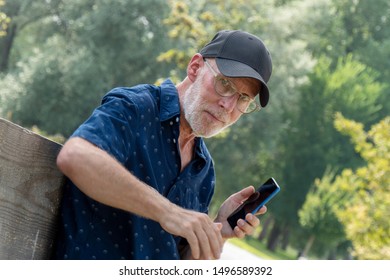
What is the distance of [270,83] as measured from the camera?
1215 inches

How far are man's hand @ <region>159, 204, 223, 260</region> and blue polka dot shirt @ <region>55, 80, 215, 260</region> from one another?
12.2 inches

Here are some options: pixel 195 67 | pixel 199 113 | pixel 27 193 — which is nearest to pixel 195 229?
pixel 27 193

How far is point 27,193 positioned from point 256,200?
3.29 feet

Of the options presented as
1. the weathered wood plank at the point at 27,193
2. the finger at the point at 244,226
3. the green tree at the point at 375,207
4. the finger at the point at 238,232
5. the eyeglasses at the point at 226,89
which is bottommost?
the green tree at the point at 375,207

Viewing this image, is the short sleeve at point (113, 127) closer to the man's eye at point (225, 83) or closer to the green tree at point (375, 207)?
the man's eye at point (225, 83)

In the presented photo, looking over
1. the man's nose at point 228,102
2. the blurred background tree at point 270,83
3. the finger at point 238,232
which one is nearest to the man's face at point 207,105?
the man's nose at point 228,102

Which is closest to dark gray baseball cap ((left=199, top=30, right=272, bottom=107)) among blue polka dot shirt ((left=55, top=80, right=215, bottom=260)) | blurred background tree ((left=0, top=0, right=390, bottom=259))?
blue polka dot shirt ((left=55, top=80, right=215, bottom=260))

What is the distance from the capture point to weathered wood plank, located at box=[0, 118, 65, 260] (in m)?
1.96

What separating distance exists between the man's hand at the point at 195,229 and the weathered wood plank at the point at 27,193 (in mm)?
458

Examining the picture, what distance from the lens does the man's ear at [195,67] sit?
8.58 ft

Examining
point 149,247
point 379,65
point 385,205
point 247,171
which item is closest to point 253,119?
point 247,171

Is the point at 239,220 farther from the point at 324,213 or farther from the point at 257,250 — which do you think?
the point at 257,250

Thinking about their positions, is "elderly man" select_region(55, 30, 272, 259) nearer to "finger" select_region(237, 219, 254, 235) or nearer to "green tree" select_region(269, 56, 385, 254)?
"finger" select_region(237, 219, 254, 235)

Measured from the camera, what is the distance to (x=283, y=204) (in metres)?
37.1
